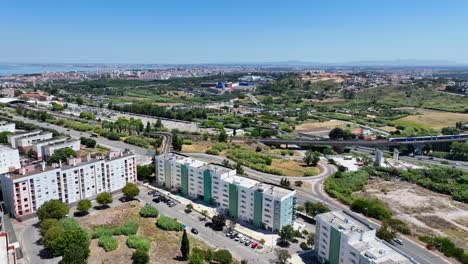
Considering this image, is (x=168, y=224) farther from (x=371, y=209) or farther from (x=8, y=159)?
(x=8, y=159)

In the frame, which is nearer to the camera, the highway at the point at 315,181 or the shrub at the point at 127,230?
the highway at the point at 315,181

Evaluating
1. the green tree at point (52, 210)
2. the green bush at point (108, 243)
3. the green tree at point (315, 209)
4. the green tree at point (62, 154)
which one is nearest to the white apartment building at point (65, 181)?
the green tree at point (52, 210)

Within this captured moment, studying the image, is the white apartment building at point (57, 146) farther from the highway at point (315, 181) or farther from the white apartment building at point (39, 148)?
the highway at point (315, 181)

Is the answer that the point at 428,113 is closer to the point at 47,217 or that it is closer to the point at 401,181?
the point at 401,181

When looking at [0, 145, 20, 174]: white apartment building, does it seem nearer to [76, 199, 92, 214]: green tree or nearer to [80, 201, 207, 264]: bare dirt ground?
[76, 199, 92, 214]: green tree

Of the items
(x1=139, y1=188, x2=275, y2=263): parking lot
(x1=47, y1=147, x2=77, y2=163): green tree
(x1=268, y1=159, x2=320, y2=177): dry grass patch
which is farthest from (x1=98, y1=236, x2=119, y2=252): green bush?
(x1=268, y1=159, x2=320, y2=177): dry grass patch

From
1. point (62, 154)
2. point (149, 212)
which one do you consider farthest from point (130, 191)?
point (62, 154)

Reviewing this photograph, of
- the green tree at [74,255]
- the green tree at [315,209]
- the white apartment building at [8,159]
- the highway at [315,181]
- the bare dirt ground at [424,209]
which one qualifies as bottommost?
the bare dirt ground at [424,209]
